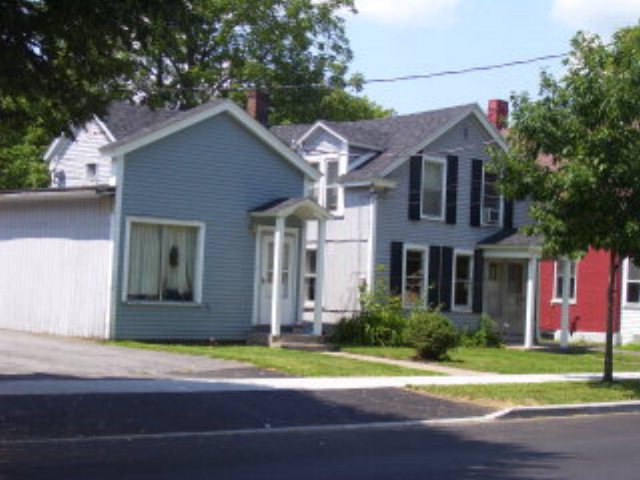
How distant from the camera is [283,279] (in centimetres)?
2617

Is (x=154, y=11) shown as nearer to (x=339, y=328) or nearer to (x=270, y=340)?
(x=270, y=340)

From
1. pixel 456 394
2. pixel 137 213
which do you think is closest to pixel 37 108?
pixel 456 394

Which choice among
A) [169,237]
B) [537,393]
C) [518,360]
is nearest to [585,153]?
[537,393]

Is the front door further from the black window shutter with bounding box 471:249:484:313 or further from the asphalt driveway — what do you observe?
the asphalt driveway

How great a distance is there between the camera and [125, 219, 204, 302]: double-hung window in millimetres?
23484

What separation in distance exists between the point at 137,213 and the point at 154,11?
39.8ft

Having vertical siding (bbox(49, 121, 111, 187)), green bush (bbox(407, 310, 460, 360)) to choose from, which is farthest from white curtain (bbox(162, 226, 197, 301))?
green bush (bbox(407, 310, 460, 360))

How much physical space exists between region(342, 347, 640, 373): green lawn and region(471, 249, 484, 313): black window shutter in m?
2.98

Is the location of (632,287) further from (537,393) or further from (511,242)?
(537,393)

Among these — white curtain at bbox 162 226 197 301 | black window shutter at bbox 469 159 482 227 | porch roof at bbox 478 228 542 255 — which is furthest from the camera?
black window shutter at bbox 469 159 482 227

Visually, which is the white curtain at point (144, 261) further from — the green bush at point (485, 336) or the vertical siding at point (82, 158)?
the green bush at point (485, 336)

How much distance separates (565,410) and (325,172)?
1535 cm

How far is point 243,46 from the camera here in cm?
4875

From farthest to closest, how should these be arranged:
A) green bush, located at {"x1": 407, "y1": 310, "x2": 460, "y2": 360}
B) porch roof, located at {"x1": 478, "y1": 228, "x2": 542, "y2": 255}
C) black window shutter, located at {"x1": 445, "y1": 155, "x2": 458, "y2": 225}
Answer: black window shutter, located at {"x1": 445, "y1": 155, "x2": 458, "y2": 225} → porch roof, located at {"x1": 478, "y1": 228, "x2": 542, "y2": 255} → green bush, located at {"x1": 407, "y1": 310, "x2": 460, "y2": 360}
